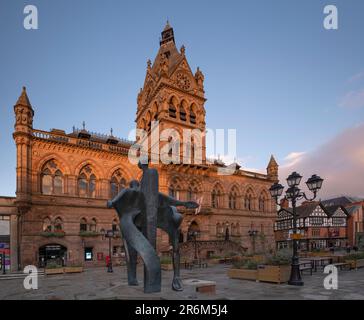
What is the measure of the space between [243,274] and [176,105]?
2703 cm

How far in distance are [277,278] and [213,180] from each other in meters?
26.6

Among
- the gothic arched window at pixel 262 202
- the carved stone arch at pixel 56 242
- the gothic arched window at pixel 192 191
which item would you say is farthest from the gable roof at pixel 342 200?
the carved stone arch at pixel 56 242

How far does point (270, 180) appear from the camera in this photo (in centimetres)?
4875

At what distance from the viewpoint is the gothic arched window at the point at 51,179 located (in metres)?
29.5

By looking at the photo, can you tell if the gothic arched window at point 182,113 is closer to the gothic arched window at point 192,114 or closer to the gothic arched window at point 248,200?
the gothic arched window at point 192,114

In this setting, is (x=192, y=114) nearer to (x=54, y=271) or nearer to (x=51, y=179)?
(x=51, y=179)

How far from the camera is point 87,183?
105ft

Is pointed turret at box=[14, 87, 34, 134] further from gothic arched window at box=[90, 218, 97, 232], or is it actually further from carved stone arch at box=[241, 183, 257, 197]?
carved stone arch at box=[241, 183, 257, 197]

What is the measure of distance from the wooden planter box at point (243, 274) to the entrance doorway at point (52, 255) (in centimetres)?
1728

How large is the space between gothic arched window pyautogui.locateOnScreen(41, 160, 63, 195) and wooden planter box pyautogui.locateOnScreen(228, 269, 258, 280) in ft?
65.3

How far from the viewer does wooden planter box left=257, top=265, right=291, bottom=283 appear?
608 inches
